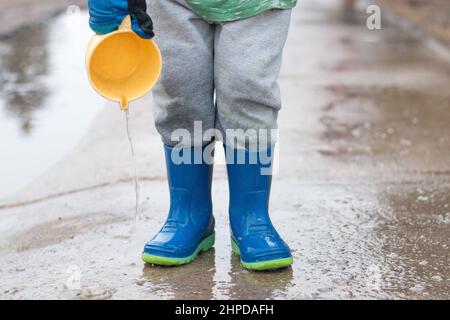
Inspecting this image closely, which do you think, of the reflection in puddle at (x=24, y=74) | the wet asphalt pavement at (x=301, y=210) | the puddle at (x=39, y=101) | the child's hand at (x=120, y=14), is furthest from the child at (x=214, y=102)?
the reflection in puddle at (x=24, y=74)

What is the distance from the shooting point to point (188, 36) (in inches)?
102

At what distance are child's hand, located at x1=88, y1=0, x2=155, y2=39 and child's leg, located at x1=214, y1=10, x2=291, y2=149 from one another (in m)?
0.26

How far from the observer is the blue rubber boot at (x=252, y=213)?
263 centimetres

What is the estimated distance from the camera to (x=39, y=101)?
5.60m

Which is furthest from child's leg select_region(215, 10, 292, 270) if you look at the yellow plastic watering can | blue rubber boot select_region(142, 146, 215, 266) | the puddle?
the puddle

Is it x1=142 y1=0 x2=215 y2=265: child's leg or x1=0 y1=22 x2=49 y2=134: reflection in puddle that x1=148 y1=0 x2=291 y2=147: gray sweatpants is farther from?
x1=0 y1=22 x2=49 y2=134: reflection in puddle

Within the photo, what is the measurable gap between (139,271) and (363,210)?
1.08 m

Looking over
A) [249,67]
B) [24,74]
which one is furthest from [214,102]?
[24,74]

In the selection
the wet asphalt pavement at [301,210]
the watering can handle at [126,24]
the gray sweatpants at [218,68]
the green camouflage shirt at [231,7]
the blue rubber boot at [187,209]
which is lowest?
the wet asphalt pavement at [301,210]

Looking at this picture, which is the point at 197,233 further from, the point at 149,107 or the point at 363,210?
the point at 149,107

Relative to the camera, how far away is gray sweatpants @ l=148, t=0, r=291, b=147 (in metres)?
2.56

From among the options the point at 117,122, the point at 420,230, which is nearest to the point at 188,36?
the point at 420,230

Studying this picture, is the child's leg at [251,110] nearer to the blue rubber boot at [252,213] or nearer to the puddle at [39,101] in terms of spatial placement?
the blue rubber boot at [252,213]
